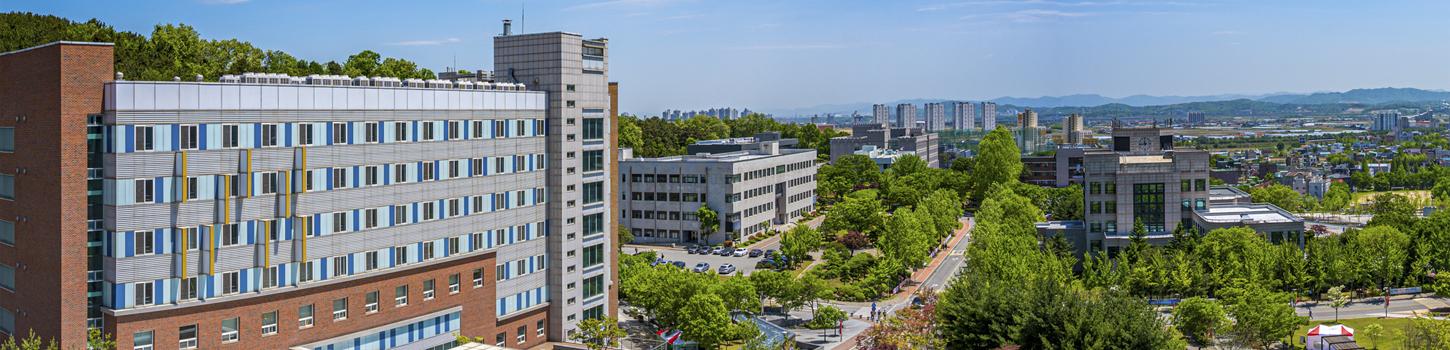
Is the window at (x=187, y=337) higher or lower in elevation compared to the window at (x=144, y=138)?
lower

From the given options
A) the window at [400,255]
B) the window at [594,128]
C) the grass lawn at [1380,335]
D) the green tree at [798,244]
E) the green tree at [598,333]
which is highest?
the window at [594,128]

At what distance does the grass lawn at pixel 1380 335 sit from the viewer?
6700cm

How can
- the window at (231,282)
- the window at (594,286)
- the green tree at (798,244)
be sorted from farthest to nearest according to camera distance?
the green tree at (798,244) → the window at (594,286) → the window at (231,282)

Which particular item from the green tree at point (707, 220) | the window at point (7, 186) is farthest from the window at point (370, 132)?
the green tree at point (707, 220)

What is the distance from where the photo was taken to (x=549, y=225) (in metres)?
63.7

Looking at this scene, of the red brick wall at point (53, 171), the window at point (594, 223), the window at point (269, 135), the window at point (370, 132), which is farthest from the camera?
the window at point (594, 223)

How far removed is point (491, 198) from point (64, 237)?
68.1 ft

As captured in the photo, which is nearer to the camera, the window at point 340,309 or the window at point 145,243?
the window at point 145,243

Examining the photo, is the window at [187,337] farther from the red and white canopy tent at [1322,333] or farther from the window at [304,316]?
the red and white canopy tent at [1322,333]

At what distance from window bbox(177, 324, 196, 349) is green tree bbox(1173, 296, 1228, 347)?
52.2 m

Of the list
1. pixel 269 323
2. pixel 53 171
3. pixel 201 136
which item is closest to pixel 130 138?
pixel 201 136

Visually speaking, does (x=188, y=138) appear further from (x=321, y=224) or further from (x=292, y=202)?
(x=321, y=224)

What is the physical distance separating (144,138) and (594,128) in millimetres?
26313

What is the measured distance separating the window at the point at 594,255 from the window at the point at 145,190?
26.3m
